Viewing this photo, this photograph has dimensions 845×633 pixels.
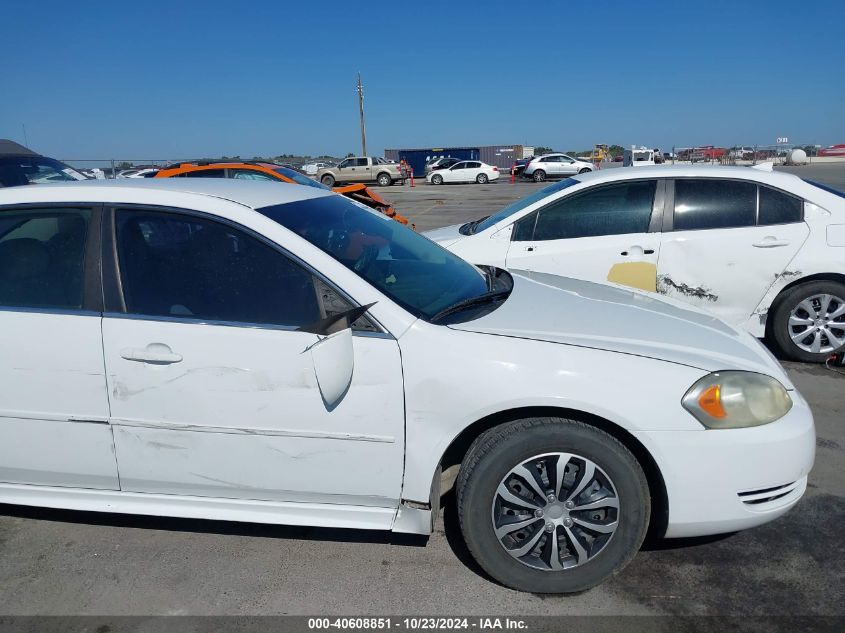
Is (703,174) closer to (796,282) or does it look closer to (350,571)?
(796,282)

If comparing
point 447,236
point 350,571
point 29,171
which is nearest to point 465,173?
point 29,171

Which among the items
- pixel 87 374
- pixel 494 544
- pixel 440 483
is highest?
pixel 87 374

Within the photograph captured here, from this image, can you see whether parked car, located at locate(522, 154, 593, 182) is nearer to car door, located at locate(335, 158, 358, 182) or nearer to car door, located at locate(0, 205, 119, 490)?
→ car door, located at locate(335, 158, 358, 182)

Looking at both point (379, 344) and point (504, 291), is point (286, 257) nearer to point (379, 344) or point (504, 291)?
point (379, 344)

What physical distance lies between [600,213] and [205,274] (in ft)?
11.8

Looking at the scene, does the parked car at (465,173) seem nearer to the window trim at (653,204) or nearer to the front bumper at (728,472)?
the window trim at (653,204)

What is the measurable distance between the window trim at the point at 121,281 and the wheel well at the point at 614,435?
0.50 meters

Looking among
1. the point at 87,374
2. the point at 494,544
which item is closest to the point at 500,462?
the point at 494,544

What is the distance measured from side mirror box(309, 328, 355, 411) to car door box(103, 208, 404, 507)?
25 millimetres

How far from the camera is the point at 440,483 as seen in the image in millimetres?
2660

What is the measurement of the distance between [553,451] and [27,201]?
2472mm

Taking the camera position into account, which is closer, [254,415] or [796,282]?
[254,415]

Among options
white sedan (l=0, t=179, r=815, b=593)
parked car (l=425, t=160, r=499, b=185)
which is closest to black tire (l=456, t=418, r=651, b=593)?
white sedan (l=0, t=179, r=815, b=593)

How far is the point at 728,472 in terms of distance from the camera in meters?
2.40
